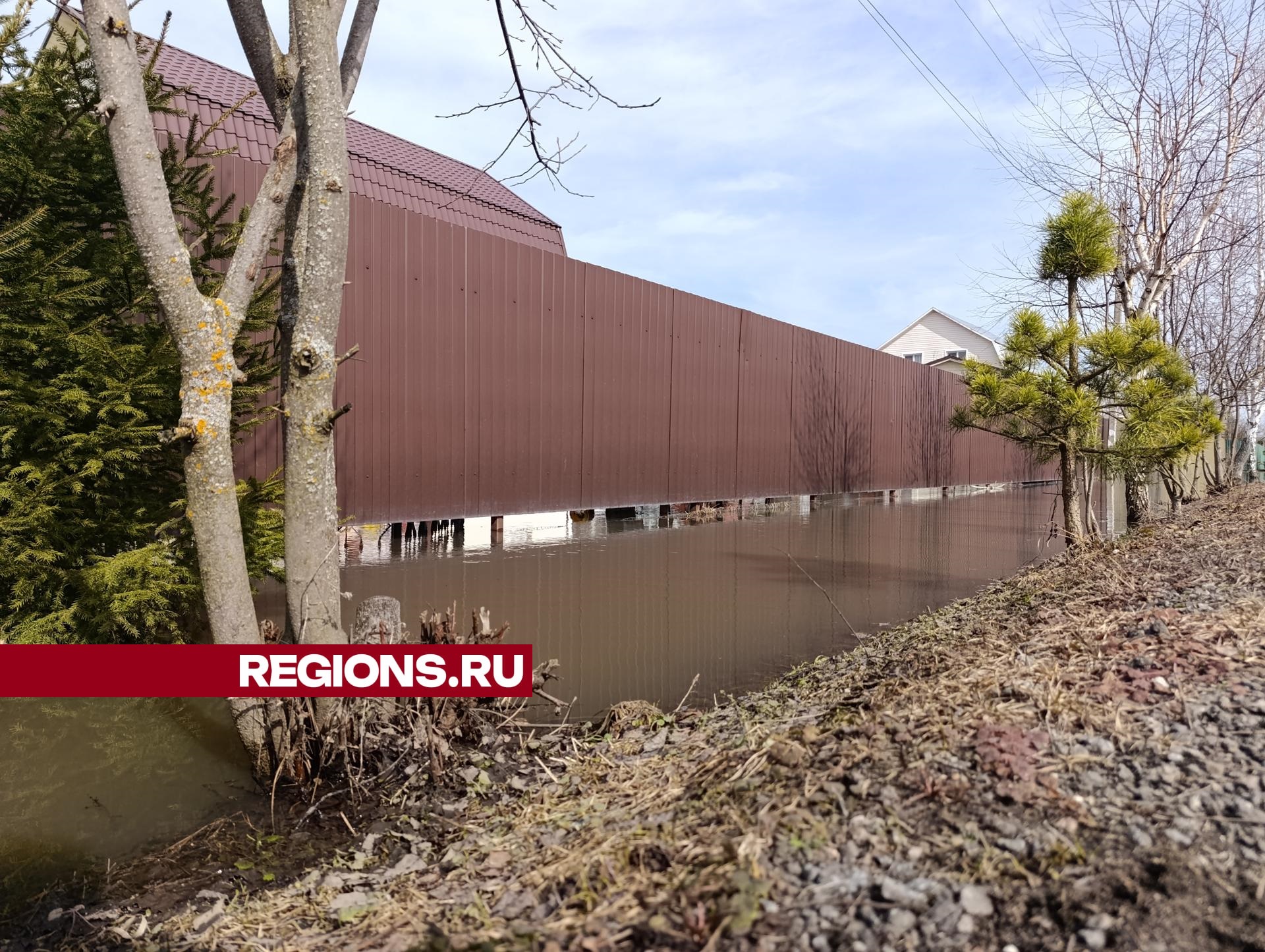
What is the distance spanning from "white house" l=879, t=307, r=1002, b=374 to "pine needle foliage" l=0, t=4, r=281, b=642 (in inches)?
1198

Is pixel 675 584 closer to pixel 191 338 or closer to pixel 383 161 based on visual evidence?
pixel 191 338

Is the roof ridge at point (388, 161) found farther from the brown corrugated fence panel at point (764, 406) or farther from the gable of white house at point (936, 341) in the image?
the gable of white house at point (936, 341)

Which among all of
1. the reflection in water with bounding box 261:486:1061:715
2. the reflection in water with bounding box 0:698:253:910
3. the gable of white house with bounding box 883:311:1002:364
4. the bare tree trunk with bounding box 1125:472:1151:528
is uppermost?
the gable of white house with bounding box 883:311:1002:364

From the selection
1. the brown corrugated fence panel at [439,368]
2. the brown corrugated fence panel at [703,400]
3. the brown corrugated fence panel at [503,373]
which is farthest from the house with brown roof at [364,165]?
the brown corrugated fence panel at [703,400]

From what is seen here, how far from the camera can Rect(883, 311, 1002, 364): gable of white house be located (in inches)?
1255

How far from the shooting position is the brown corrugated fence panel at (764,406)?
38.3 feet

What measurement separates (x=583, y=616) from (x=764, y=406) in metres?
7.74

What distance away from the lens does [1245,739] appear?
169cm

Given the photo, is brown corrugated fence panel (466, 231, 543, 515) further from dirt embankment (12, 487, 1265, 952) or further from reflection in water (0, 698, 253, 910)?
dirt embankment (12, 487, 1265, 952)

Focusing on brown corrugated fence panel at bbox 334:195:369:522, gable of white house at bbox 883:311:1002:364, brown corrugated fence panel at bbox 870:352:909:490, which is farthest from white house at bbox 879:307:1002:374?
brown corrugated fence panel at bbox 334:195:369:522

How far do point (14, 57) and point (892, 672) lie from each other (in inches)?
167

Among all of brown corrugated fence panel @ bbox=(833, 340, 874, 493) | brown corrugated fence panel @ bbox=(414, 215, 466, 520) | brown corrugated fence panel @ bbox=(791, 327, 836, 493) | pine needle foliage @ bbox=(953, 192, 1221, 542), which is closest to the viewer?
pine needle foliage @ bbox=(953, 192, 1221, 542)

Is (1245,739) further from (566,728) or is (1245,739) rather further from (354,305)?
(354,305)
